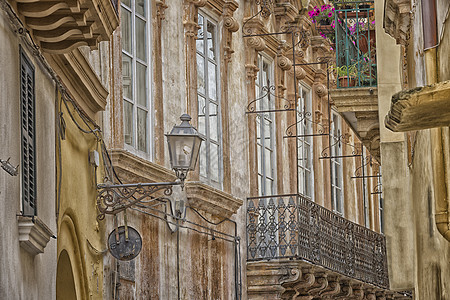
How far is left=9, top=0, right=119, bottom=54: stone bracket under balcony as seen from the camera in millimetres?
9164

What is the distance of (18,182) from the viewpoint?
8.66 m

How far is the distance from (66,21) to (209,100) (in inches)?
317

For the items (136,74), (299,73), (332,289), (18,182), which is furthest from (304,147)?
→ (18,182)

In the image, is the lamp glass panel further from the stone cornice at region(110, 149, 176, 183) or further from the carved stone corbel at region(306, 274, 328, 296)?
the carved stone corbel at region(306, 274, 328, 296)

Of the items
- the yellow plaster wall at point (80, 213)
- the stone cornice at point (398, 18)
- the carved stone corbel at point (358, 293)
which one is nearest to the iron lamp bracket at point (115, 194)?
the yellow plaster wall at point (80, 213)

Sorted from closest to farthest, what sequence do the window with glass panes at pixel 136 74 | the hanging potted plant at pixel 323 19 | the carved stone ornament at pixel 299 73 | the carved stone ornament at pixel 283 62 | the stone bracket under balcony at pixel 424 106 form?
the stone bracket under balcony at pixel 424 106 < the window with glass panes at pixel 136 74 < the carved stone ornament at pixel 283 62 < the hanging potted plant at pixel 323 19 < the carved stone ornament at pixel 299 73

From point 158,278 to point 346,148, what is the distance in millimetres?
11426

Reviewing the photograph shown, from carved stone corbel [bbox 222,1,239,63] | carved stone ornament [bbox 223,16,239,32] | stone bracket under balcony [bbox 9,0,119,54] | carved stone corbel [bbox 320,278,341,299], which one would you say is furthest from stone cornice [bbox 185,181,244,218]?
stone bracket under balcony [bbox 9,0,119,54]

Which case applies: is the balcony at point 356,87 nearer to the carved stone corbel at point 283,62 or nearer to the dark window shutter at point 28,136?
the carved stone corbel at point 283,62

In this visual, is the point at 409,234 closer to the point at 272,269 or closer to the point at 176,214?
the point at 176,214

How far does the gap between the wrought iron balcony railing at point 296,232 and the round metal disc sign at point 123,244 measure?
5.65m

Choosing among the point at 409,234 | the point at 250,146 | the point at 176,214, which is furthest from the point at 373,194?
the point at 409,234

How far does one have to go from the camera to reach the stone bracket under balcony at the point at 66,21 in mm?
9164

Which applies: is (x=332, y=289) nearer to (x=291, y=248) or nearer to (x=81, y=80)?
(x=291, y=248)
